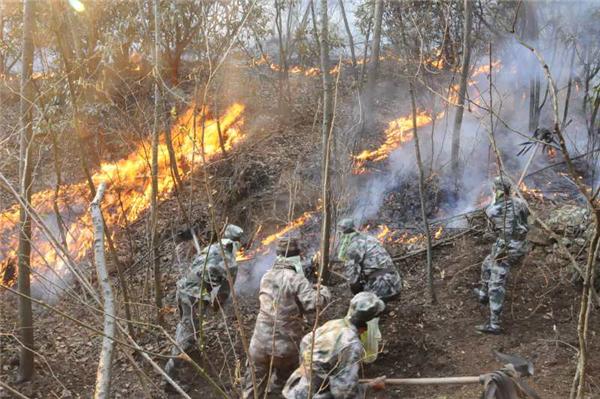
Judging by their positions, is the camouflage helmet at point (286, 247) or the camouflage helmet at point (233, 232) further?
the camouflage helmet at point (233, 232)

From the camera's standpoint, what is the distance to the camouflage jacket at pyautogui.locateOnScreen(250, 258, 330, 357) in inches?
217

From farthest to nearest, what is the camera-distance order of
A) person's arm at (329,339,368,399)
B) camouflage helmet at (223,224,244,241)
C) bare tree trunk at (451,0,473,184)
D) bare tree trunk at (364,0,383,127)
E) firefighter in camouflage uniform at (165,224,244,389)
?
bare tree trunk at (364,0,383,127) < bare tree trunk at (451,0,473,184) < camouflage helmet at (223,224,244,241) < firefighter in camouflage uniform at (165,224,244,389) < person's arm at (329,339,368,399)

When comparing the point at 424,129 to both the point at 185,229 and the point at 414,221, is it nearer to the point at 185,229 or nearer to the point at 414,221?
the point at 414,221

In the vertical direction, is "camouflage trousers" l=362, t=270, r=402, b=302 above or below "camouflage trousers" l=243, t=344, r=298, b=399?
above

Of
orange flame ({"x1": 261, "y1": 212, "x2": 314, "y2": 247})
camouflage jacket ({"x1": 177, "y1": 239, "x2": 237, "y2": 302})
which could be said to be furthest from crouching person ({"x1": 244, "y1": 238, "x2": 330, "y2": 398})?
orange flame ({"x1": 261, "y1": 212, "x2": 314, "y2": 247})

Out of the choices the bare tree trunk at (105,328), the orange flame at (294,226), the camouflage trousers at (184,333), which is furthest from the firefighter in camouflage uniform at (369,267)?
the bare tree trunk at (105,328)

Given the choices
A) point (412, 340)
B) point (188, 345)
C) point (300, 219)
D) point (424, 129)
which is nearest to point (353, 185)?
point (300, 219)

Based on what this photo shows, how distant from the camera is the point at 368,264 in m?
6.91

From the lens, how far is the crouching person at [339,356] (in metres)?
3.80

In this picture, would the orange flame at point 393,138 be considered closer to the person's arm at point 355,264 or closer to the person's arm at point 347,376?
the person's arm at point 355,264

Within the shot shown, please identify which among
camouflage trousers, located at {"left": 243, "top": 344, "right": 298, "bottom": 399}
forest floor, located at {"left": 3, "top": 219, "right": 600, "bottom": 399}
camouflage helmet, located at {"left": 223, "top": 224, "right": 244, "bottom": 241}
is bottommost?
forest floor, located at {"left": 3, "top": 219, "right": 600, "bottom": 399}

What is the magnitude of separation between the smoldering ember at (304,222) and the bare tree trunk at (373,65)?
0.12 m

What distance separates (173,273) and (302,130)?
7090 millimetres

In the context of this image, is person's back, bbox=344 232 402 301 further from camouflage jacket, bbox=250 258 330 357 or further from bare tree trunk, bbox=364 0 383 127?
bare tree trunk, bbox=364 0 383 127
